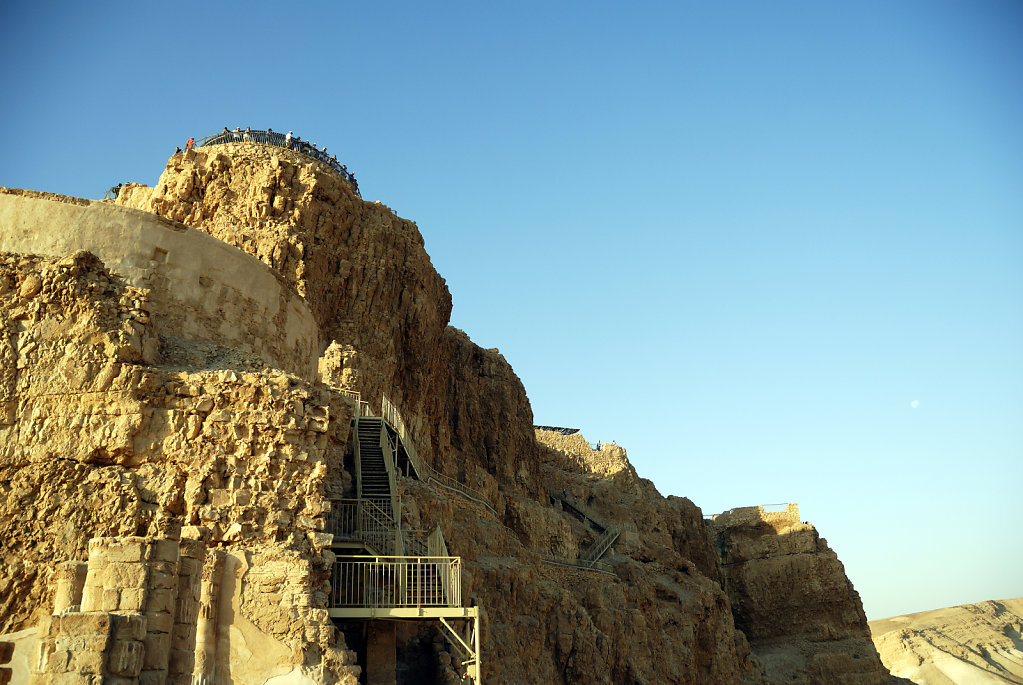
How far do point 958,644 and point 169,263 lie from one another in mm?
76397

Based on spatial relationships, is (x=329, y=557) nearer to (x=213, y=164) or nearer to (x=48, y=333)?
(x=48, y=333)

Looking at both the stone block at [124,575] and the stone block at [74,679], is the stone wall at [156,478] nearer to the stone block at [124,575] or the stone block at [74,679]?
the stone block at [124,575]

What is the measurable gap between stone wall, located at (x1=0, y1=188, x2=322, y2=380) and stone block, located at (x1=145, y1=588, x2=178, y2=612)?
14.2 feet

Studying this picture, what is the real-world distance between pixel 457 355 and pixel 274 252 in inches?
536

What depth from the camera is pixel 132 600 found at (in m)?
11.0

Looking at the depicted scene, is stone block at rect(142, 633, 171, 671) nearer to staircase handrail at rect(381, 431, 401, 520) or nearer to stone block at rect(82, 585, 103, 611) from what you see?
stone block at rect(82, 585, 103, 611)

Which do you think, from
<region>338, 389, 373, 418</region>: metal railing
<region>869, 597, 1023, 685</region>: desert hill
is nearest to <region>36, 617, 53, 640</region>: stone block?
<region>338, 389, 373, 418</region>: metal railing

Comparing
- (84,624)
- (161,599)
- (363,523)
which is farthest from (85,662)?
(363,523)

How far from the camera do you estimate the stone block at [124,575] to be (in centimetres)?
1106

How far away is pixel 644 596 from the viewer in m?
34.6

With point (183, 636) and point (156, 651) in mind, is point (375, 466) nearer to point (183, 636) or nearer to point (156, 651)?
point (183, 636)

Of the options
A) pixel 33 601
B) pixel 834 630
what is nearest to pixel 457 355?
pixel 834 630

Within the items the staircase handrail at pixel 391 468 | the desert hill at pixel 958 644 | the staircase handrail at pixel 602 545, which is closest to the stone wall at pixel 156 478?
the staircase handrail at pixel 391 468

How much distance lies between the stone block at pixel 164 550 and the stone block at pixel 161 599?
36 cm
